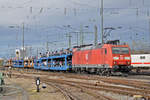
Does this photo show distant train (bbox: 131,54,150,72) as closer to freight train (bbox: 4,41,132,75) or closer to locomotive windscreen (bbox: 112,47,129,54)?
freight train (bbox: 4,41,132,75)

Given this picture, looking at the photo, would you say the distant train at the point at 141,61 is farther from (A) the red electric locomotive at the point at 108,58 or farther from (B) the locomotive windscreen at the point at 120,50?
(B) the locomotive windscreen at the point at 120,50

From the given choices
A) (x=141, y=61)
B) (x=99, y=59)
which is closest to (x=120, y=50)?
(x=99, y=59)

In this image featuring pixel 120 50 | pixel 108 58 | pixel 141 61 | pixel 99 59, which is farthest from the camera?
pixel 141 61

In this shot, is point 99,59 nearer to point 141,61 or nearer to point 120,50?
point 120,50

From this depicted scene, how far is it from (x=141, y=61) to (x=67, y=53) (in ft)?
39.3

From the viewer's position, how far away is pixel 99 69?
27.2 meters

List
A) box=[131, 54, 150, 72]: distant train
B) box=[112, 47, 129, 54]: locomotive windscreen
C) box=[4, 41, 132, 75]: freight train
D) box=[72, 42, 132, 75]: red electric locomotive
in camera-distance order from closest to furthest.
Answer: box=[72, 42, 132, 75]: red electric locomotive, box=[4, 41, 132, 75]: freight train, box=[112, 47, 129, 54]: locomotive windscreen, box=[131, 54, 150, 72]: distant train

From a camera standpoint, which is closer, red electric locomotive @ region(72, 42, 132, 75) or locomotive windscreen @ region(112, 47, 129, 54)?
red electric locomotive @ region(72, 42, 132, 75)

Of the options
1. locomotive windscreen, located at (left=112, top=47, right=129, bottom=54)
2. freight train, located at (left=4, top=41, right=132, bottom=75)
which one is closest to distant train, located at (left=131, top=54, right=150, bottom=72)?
freight train, located at (left=4, top=41, right=132, bottom=75)

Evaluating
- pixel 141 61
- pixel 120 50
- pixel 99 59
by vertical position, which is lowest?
pixel 141 61

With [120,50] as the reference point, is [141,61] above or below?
below

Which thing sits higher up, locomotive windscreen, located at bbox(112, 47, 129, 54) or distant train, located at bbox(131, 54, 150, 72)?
locomotive windscreen, located at bbox(112, 47, 129, 54)

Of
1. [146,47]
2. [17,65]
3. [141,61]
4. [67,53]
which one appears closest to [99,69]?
[67,53]

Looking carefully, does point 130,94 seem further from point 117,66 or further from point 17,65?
point 17,65
